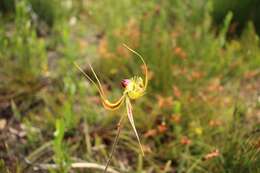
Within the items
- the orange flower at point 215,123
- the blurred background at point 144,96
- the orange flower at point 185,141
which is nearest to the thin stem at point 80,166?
the blurred background at point 144,96

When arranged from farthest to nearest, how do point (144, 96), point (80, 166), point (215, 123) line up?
point (144, 96) → point (215, 123) → point (80, 166)

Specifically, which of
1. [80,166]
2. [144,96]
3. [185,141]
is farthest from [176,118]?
[80,166]

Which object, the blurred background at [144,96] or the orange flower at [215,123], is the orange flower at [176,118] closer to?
the blurred background at [144,96]

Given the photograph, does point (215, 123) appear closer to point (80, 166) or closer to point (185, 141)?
point (185, 141)

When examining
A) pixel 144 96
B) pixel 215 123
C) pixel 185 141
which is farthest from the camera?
pixel 144 96

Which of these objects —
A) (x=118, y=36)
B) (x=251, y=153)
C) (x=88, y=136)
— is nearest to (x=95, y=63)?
(x=118, y=36)

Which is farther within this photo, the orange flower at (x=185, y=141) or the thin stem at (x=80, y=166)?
the orange flower at (x=185, y=141)

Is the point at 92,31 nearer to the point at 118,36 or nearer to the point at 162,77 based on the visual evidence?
the point at 118,36

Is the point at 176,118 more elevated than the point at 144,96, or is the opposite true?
the point at 176,118

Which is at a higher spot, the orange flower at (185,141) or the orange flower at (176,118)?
the orange flower at (176,118)
